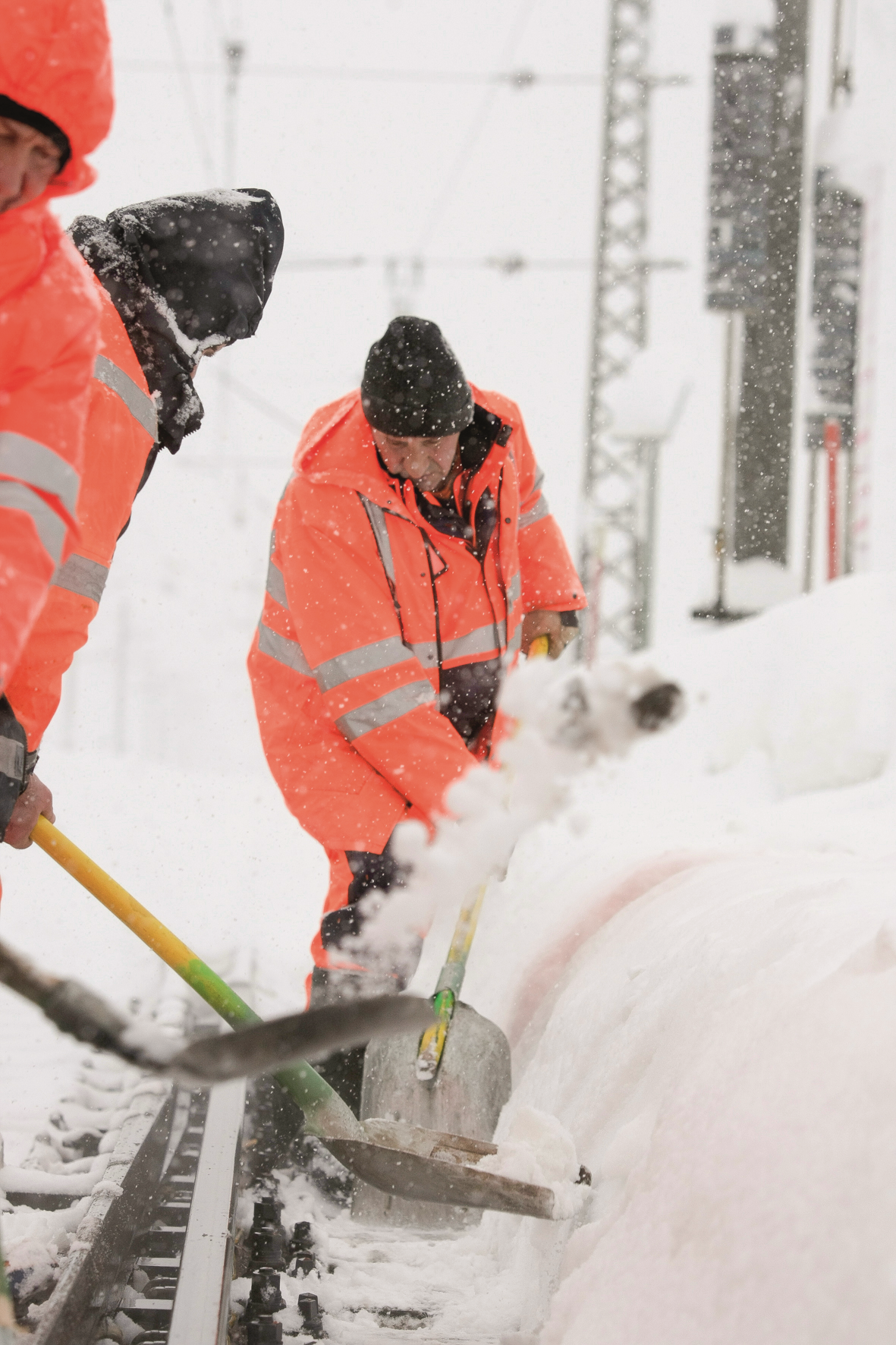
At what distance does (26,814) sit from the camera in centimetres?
201

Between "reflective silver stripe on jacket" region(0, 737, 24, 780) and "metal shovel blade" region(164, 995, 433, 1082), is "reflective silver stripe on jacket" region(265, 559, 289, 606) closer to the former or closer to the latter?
"reflective silver stripe on jacket" region(0, 737, 24, 780)

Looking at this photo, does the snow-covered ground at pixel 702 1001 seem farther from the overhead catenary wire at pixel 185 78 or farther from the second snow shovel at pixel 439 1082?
the overhead catenary wire at pixel 185 78

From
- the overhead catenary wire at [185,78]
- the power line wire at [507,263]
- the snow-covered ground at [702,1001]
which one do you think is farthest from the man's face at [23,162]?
the power line wire at [507,263]

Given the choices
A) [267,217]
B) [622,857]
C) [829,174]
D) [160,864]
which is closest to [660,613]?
[829,174]

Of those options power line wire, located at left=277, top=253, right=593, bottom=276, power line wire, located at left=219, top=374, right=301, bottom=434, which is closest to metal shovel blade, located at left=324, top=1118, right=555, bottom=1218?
power line wire, located at left=219, top=374, right=301, bottom=434

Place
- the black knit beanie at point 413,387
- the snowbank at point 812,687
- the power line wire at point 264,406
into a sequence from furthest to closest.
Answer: the power line wire at point 264,406 → the snowbank at point 812,687 → the black knit beanie at point 413,387

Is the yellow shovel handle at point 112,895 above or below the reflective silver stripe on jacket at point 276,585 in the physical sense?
below

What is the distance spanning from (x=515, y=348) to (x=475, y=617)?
19119mm

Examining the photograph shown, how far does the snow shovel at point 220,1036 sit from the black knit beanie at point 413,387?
1.47 m

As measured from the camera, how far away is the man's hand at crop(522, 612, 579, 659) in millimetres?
3219

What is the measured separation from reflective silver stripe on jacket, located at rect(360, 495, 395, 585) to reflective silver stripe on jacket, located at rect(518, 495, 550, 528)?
52cm

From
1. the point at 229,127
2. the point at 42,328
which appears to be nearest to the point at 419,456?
the point at 42,328

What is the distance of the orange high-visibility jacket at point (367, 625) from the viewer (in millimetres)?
2730

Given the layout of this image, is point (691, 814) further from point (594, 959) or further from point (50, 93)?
point (50, 93)
